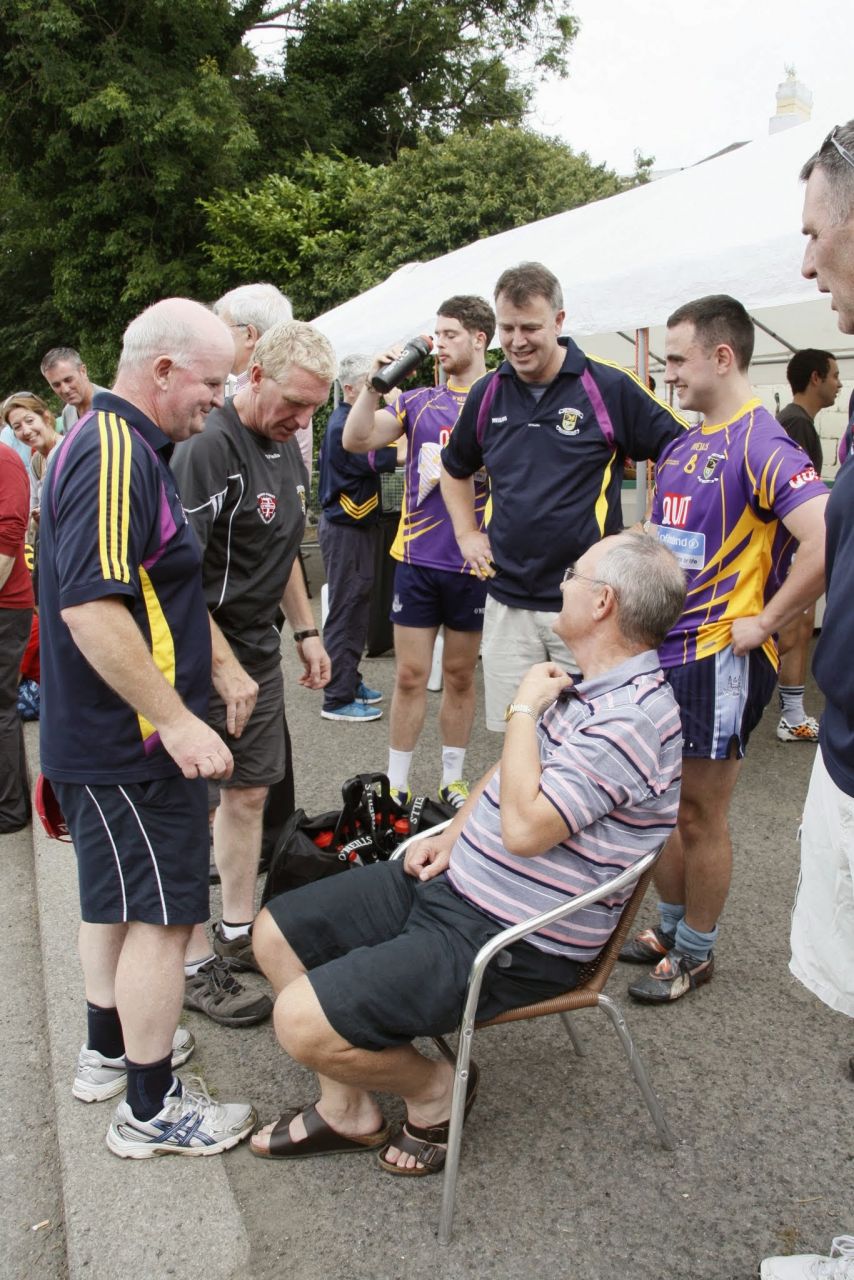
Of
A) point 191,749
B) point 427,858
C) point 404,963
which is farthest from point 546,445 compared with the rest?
point 404,963

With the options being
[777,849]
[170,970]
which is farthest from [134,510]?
[777,849]

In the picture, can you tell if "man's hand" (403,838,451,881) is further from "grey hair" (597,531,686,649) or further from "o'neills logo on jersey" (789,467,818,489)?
"o'neills logo on jersey" (789,467,818,489)

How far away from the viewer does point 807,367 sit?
5.73 meters

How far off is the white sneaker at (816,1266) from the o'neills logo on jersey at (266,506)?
2.21 meters

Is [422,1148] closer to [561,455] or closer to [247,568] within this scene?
[247,568]

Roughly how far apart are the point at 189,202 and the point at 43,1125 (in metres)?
19.8

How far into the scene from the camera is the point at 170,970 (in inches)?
95.0

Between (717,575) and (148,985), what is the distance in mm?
1840

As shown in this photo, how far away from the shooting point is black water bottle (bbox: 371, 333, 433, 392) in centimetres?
412

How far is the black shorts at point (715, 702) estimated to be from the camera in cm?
291

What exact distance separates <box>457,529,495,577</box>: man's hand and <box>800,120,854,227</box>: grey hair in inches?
86.7

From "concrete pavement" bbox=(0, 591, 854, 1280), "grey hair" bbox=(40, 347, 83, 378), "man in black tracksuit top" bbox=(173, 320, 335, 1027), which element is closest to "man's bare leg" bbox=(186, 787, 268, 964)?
"man in black tracksuit top" bbox=(173, 320, 335, 1027)

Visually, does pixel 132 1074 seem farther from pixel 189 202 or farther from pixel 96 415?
pixel 189 202

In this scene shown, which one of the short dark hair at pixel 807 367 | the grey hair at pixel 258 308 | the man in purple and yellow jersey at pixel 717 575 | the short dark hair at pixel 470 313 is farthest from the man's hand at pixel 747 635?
the short dark hair at pixel 807 367
